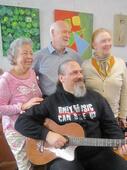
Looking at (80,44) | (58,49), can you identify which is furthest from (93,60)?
(80,44)

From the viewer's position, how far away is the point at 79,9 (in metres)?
3.41

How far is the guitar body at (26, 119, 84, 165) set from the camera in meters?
1.79

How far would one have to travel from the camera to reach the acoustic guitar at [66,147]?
1.76 metres

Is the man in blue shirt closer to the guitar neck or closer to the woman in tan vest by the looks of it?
the woman in tan vest

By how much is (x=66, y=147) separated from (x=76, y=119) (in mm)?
212

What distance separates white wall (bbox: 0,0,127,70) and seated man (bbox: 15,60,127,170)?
125 centimetres

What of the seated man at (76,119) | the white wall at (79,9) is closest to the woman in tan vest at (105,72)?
the seated man at (76,119)

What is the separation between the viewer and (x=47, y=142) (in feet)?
5.93

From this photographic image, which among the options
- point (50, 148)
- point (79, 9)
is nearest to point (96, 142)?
point (50, 148)

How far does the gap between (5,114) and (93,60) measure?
84 cm

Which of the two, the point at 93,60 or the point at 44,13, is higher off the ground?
the point at 44,13

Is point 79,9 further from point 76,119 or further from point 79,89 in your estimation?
point 76,119

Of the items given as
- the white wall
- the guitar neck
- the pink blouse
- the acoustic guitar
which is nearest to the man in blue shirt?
the pink blouse

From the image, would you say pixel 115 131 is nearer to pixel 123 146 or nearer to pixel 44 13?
pixel 123 146
